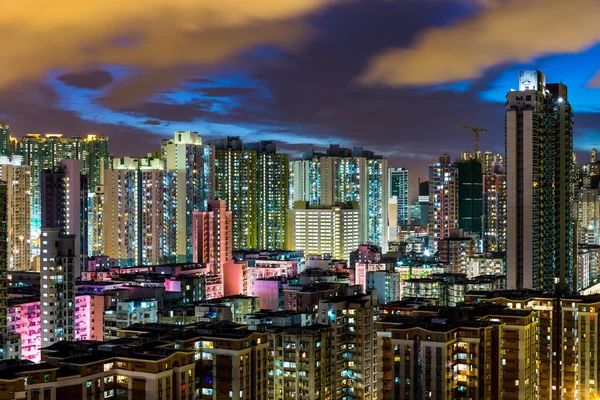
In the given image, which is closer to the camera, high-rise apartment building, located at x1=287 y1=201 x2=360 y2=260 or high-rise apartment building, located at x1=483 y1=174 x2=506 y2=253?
high-rise apartment building, located at x1=483 y1=174 x2=506 y2=253

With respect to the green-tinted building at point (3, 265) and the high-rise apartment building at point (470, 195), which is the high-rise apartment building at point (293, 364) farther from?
the high-rise apartment building at point (470, 195)

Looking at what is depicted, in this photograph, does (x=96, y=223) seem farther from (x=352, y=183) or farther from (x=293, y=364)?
(x=293, y=364)

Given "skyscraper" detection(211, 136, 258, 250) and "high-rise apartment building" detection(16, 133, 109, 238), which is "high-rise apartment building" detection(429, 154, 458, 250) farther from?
"high-rise apartment building" detection(16, 133, 109, 238)

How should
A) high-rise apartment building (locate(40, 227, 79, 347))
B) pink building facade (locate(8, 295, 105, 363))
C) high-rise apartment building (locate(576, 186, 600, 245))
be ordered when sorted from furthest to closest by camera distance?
high-rise apartment building (locate(576, 186, 600, 245)) < pink building facade (locate(8, 295, 105, 363)) < high-rise apartment building (locate(40, 227, 79, 347))

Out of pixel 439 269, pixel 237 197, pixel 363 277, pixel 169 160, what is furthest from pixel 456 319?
pixel 237 197

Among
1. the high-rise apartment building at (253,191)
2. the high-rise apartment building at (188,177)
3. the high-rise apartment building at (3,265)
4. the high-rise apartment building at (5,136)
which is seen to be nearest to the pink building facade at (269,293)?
the high-rise apartment building at (188,177)

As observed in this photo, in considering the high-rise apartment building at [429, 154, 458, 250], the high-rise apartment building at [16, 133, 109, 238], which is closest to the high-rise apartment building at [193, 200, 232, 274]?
the high-rise apartment building at [16, 133, 109, 238]
